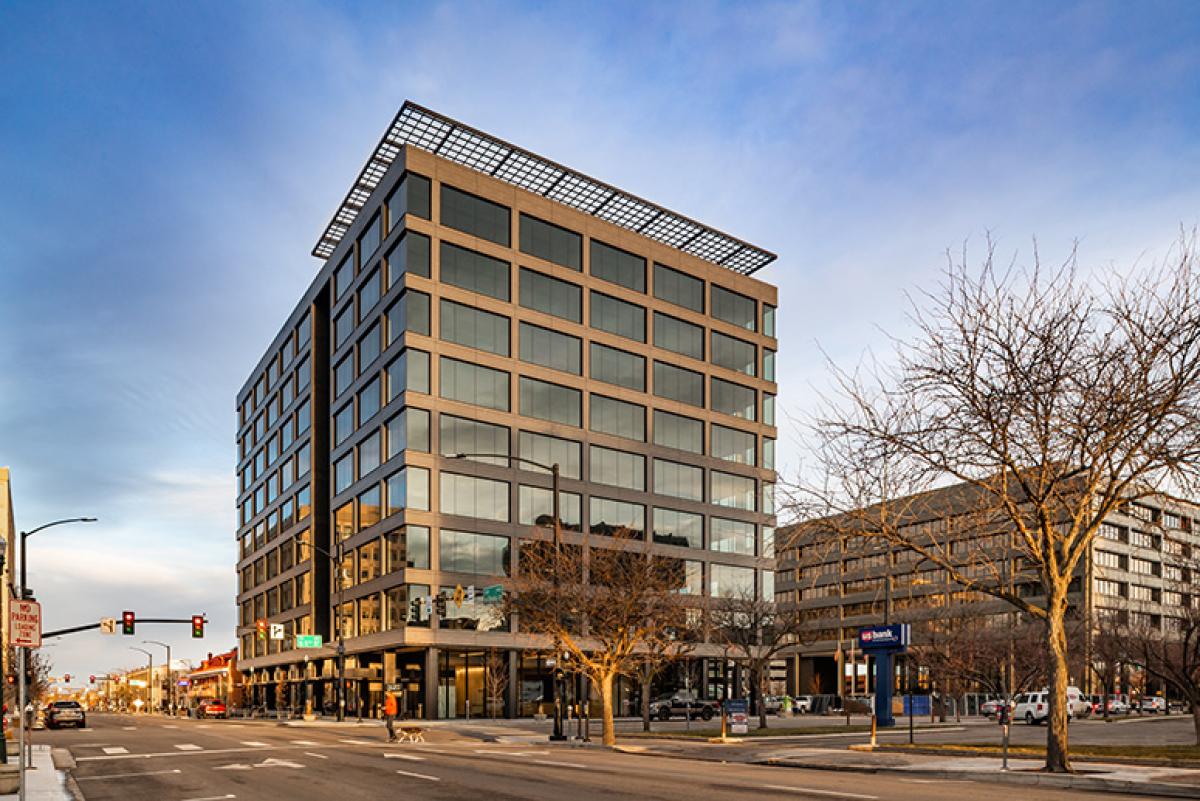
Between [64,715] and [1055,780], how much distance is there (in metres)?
59.4

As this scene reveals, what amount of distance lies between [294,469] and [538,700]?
1411 inches

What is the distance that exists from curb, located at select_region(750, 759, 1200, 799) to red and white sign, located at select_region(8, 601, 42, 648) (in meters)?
17.1

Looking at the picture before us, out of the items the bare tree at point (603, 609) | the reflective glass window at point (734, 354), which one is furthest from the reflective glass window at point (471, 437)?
the reflective glass window at point (734, 354)

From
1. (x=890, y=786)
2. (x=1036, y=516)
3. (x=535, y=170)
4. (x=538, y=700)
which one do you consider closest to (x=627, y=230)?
(x=535, y=170)

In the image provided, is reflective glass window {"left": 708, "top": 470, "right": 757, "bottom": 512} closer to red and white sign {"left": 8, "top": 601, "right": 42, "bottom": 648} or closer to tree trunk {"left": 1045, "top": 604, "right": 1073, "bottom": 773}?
tree trunk {"left": 1045, "top": 604, "right": 1073, "bottom": 773}

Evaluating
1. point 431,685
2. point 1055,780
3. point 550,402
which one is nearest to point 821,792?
point 1055,780

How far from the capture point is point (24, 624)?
56.5ft

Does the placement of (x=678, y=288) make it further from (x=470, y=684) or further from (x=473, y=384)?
(x=470, y=684)

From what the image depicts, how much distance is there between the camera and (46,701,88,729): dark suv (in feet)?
204

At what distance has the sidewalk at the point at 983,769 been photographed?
1898 cm

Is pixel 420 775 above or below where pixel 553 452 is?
below

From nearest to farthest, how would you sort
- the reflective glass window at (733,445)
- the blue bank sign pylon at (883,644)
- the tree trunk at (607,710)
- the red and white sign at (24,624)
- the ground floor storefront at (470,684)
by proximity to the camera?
the red and white sign at (24,624)
the tree trunk at (607,710)
the blue bank sign pylon at (883,644)
the ground floor storefront at (470,684)
the reflective glass window at (733,445)

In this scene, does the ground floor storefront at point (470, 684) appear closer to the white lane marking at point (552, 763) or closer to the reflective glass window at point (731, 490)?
the reflective glass window at point (731, 490)

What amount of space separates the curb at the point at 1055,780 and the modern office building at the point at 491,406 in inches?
1437
